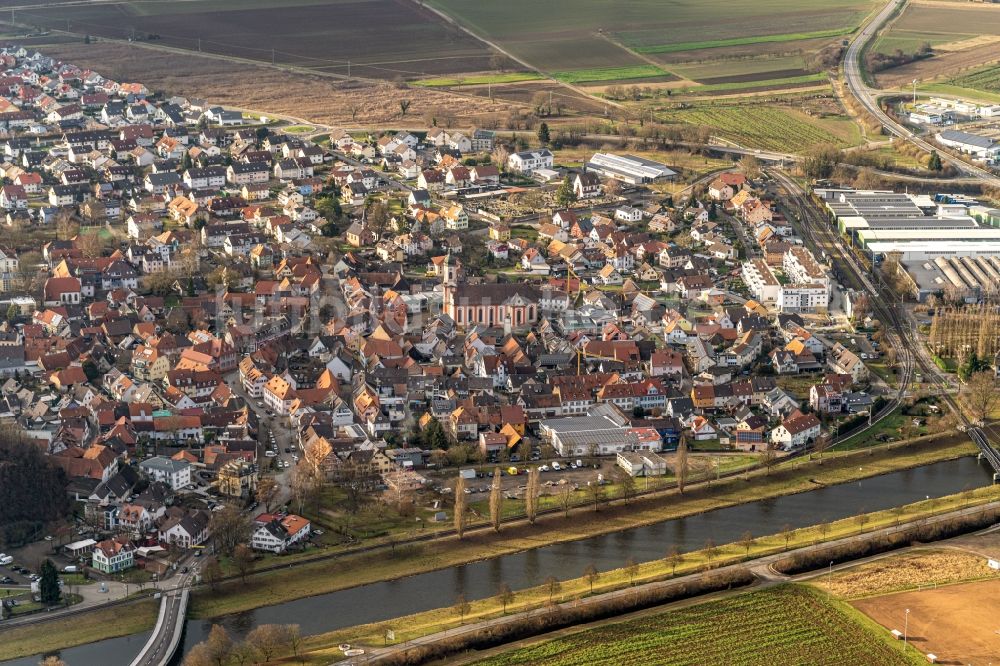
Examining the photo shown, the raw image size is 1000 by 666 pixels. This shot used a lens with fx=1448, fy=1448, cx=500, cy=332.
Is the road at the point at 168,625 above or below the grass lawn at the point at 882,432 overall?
below

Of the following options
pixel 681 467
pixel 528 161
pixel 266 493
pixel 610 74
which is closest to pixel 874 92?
pixel 610 74

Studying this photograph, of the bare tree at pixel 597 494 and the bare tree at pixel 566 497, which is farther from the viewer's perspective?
the bare tree at pixel 597 494


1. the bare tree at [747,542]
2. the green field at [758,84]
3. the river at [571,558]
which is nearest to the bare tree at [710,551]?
the river at [571,558]

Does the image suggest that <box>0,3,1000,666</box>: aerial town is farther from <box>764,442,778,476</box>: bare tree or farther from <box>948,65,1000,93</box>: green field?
<box>948,65,1000,93</box>: green field

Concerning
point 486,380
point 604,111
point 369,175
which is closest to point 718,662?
point 486,380

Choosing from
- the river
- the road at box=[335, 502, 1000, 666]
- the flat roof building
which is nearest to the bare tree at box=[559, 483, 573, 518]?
the river

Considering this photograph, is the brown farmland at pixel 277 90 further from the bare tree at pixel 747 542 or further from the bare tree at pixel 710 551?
the bare tree at pixel 710 551
